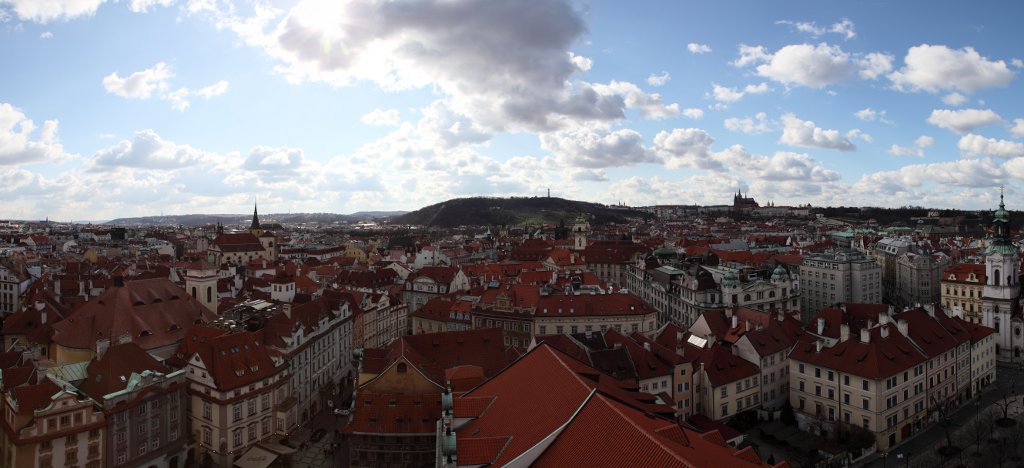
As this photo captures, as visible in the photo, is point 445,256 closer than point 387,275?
No

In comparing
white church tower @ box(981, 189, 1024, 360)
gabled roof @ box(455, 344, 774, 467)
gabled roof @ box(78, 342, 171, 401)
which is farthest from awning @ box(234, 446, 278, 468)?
white church tower @ box(981, 189, 1024, 360)

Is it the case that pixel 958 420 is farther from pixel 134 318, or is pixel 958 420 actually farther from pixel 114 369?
pixel 134 318

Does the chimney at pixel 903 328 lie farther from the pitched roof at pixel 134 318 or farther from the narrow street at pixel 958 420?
the pitched roof at pixel 134 318

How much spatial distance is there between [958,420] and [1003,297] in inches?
1306

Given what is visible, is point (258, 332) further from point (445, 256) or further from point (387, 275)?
point (445, 256)

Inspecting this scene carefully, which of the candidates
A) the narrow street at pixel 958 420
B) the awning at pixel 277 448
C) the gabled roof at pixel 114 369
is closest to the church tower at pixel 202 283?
the gabled roof at pixel 114 369

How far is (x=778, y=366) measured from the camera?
5725 cm

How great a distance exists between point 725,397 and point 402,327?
43.7m

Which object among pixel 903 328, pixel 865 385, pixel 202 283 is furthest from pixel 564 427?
pixel 202 283

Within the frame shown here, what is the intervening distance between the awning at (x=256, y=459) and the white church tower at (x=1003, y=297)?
80.9m

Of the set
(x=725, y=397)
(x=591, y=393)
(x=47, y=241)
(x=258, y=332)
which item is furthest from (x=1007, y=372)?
(x=47, y=241)

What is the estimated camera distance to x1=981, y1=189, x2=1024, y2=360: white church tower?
246 ft

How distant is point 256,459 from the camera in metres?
43.9

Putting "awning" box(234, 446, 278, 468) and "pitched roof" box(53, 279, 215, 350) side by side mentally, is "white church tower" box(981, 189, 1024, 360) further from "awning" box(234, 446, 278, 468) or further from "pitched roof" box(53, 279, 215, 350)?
"pitched roof" box(53, 279, 215, 350)
